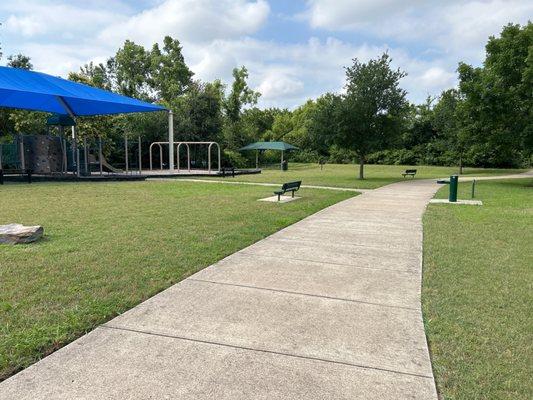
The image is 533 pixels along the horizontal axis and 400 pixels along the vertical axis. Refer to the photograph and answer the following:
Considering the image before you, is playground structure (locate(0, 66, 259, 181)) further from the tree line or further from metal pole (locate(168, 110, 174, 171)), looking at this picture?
the tree line

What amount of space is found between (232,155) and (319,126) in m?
14.5

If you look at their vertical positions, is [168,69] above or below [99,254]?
above

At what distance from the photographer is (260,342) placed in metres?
3.42

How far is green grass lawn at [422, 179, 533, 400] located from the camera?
291 cm

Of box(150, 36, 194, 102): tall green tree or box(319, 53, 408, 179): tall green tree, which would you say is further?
box(150, 36, 194, 102): tall green tree

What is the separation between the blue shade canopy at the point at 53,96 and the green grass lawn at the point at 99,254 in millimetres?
7045

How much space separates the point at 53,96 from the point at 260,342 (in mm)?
21026

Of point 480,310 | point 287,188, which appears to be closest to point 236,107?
point 287,188

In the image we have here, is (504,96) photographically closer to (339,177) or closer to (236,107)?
(339,177)

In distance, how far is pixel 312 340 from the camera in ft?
11.4

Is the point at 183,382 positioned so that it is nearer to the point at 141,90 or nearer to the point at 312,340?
the point at 312,340

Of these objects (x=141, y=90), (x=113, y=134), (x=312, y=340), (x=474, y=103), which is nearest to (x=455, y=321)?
(x=312, y=340)

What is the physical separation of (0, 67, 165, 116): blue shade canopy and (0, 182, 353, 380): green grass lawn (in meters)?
7.04

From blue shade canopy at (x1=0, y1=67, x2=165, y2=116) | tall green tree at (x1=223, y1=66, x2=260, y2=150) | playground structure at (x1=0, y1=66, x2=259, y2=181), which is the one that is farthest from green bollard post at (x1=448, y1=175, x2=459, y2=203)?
tall green tree at (x1=223, y1=66, x2=260, y2=150)
